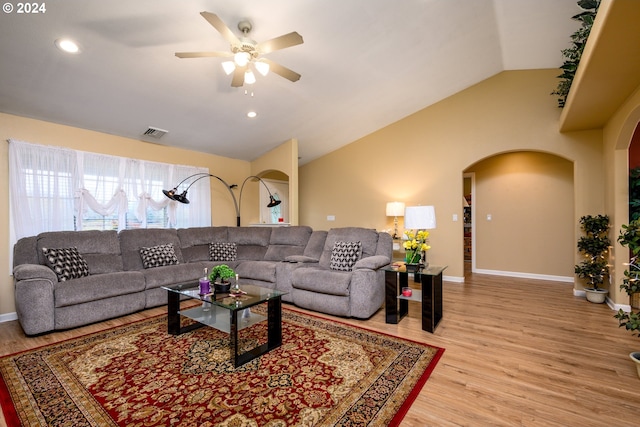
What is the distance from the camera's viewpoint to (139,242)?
415 centimetres

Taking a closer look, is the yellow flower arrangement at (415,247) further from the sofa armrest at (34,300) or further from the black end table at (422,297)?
the sofa armrest at (34,300)

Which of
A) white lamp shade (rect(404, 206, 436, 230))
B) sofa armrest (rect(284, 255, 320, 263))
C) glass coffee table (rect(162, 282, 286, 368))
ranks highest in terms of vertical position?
white lamp shade (rect(404, 206, 436, 230))

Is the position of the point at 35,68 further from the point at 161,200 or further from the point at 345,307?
the point at 345,307

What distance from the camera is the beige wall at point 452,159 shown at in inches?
170

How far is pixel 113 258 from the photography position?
3.83 metres

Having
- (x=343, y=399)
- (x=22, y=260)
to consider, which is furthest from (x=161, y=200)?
(x=343, y=399)

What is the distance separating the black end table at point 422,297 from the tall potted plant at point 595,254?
91.4 inches

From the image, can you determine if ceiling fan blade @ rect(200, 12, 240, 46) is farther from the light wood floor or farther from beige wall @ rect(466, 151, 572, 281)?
beige wall @ rect(466, 151, 572, 281)

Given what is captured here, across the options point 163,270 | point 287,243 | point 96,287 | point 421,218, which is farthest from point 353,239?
point 96,287

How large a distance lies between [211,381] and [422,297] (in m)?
1.99

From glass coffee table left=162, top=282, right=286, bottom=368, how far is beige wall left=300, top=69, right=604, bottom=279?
12.0 feet

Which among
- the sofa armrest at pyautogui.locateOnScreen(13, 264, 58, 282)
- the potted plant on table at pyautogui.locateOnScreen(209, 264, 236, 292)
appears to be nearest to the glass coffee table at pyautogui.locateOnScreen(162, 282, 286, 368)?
the potted plant on table at pyautogui.locateOnScreen(209, 264, 236, 292)

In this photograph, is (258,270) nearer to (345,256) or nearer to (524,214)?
(345,256)

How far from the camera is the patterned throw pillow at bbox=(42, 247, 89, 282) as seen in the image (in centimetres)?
318
